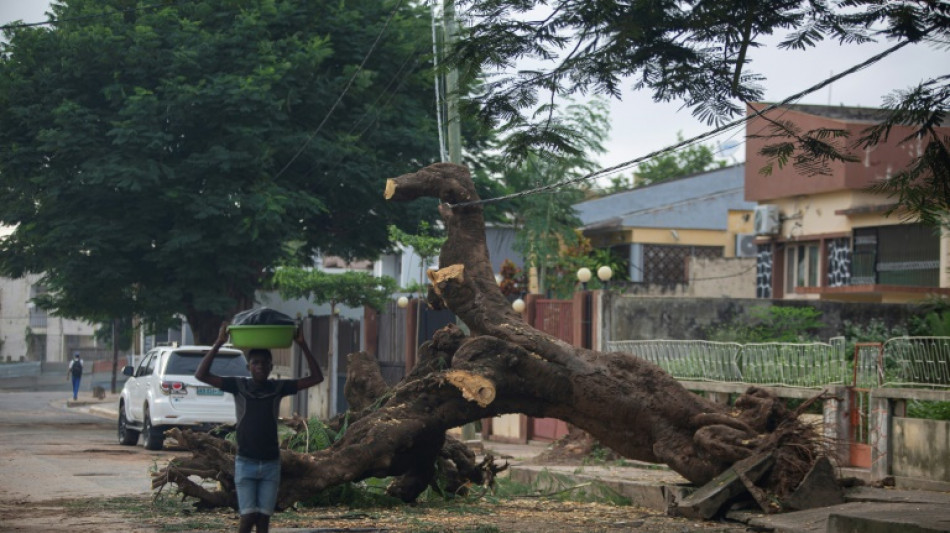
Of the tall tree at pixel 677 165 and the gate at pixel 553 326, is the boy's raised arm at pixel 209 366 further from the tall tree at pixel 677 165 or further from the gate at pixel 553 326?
the tall tree at pixel 677 165

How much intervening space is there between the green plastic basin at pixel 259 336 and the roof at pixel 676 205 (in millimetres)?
27111

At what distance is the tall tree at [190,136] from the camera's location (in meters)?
25.2

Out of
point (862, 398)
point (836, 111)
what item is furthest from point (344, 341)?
point (862, 398)

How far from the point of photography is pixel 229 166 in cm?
2517

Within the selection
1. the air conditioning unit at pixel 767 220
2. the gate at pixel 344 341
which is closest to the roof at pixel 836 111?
the air conditioning unit at pixel 767 220

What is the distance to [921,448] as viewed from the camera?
38.4 ft

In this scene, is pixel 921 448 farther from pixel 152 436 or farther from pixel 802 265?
pixel 802 265

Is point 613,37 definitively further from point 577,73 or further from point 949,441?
point 949,441

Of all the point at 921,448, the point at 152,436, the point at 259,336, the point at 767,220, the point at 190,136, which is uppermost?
the point at 190,136

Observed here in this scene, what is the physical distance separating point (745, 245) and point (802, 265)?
4.60 metres

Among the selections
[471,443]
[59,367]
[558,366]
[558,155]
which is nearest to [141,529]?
[558,366]

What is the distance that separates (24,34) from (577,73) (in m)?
20.4

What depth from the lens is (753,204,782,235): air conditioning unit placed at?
87.5 feet

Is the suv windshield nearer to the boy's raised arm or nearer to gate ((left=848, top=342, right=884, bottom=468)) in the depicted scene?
gate ((left=848, top=342, right=884, bottom=468))
